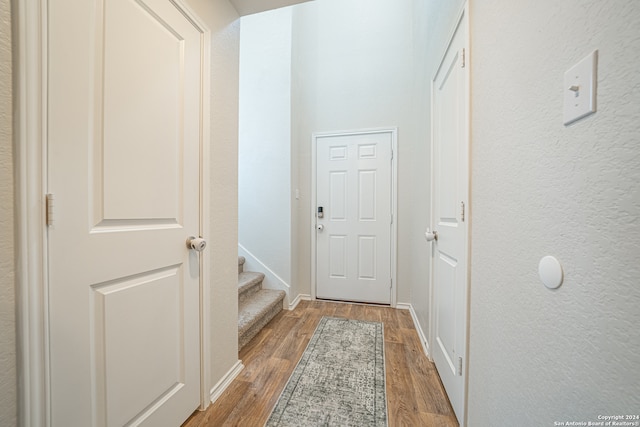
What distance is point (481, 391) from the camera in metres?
0.94

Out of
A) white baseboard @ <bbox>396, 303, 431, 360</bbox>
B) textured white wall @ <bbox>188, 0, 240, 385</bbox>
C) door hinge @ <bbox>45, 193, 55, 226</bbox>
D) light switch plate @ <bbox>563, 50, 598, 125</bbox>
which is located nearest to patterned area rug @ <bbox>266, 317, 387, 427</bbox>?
white baseboard @ <bbox>396, 303, 431, 360</bbox>

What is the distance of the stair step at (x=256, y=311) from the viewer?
1873 mm

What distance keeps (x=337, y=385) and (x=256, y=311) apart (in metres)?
0.93

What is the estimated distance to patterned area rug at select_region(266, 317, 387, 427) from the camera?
4.01 feet

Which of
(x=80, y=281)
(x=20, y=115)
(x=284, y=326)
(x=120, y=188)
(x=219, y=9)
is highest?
(x=219, y=9)

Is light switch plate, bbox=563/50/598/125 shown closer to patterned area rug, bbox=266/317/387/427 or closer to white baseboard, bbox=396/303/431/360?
patterned area rug, bbox=266/317/387/427

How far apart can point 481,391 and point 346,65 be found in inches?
123

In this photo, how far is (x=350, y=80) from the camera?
9.27 ft

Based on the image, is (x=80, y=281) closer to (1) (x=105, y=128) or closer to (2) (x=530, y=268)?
(1) (x=105, y=128)

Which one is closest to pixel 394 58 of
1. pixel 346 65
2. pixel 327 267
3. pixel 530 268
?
pixel 346 65

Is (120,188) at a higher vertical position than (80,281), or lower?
higher

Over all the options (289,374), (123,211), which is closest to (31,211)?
(123,211)

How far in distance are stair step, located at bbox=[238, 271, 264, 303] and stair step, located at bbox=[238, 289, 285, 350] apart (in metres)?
0.04

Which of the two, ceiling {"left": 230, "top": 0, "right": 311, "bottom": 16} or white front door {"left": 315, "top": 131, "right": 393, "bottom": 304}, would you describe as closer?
ceiling {"left": 230, "top": 0, "right": 311, "bottom": 16}
